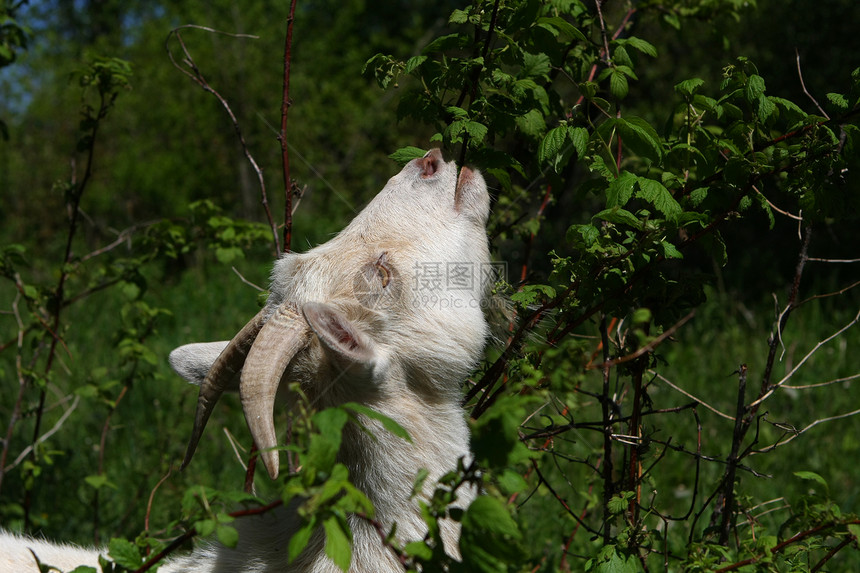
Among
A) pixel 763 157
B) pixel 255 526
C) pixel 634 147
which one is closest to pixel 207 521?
pixel 255 526

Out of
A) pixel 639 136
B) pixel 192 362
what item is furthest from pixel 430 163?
pixel 192 362

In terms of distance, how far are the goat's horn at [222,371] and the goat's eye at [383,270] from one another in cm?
44

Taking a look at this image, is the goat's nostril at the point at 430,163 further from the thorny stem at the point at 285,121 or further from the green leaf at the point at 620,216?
the green leaf at the point at 620,216

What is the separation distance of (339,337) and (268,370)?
30cm

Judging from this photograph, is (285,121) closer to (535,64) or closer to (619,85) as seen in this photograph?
(535,64)

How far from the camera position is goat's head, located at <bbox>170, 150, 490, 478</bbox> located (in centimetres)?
267

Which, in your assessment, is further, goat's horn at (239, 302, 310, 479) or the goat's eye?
the goat's eye

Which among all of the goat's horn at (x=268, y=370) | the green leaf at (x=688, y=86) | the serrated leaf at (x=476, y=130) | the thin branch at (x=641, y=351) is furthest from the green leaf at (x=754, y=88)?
the goat's horn at (x=268, y=370)

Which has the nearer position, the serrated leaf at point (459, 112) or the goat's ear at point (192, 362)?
the serrated leaf at point (459, 112)

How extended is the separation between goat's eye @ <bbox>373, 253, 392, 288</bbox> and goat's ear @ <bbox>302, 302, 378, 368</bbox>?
23 centimetres

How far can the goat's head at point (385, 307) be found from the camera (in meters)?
2.67

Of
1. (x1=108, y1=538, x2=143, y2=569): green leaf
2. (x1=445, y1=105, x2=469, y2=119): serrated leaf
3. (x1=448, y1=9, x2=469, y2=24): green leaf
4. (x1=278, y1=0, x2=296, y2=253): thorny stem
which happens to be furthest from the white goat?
(x1=108, y1=538, x2=143, y2=569): green leaf

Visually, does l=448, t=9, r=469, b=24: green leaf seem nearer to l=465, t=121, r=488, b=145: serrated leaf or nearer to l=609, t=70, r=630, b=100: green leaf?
l=465, t=121, r=488, b=145: serrated leaf

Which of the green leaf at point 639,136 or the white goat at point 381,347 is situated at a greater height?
the green leaf at point 639,136
